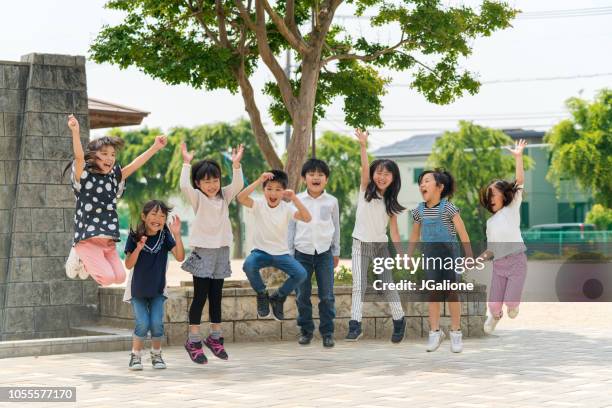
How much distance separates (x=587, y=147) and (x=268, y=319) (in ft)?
112

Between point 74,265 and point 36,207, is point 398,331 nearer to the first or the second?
point 74,265

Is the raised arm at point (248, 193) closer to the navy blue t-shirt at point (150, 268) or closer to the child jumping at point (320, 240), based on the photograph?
the child jumping at point (320, 240)

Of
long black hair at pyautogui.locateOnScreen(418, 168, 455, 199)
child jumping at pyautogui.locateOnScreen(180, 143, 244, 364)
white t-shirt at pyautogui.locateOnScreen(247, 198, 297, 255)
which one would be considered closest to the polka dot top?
child jumping at pyautogui.locateOnScreen(180, 143, 244, 364)

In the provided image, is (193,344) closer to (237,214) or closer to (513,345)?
(513,345)

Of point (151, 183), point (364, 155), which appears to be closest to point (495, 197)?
point (364, 155)

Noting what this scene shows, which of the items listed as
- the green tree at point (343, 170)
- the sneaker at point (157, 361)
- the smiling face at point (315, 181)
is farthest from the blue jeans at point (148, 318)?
the green tree at point (343, 170)

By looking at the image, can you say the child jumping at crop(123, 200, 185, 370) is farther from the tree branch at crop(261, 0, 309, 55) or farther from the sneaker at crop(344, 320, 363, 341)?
the tree branch at crop(261, 0, 309, 55)

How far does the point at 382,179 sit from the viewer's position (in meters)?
10.0

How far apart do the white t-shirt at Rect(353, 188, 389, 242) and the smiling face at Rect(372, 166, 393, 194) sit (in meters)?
0.11

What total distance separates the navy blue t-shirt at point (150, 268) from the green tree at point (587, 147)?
117 ft

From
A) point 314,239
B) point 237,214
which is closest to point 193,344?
point 314,239

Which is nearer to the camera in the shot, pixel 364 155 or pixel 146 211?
pixel 146 211

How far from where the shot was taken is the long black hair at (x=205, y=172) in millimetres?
9250

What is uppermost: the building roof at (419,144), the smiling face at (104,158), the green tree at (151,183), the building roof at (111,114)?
the building roof at (419,144)
